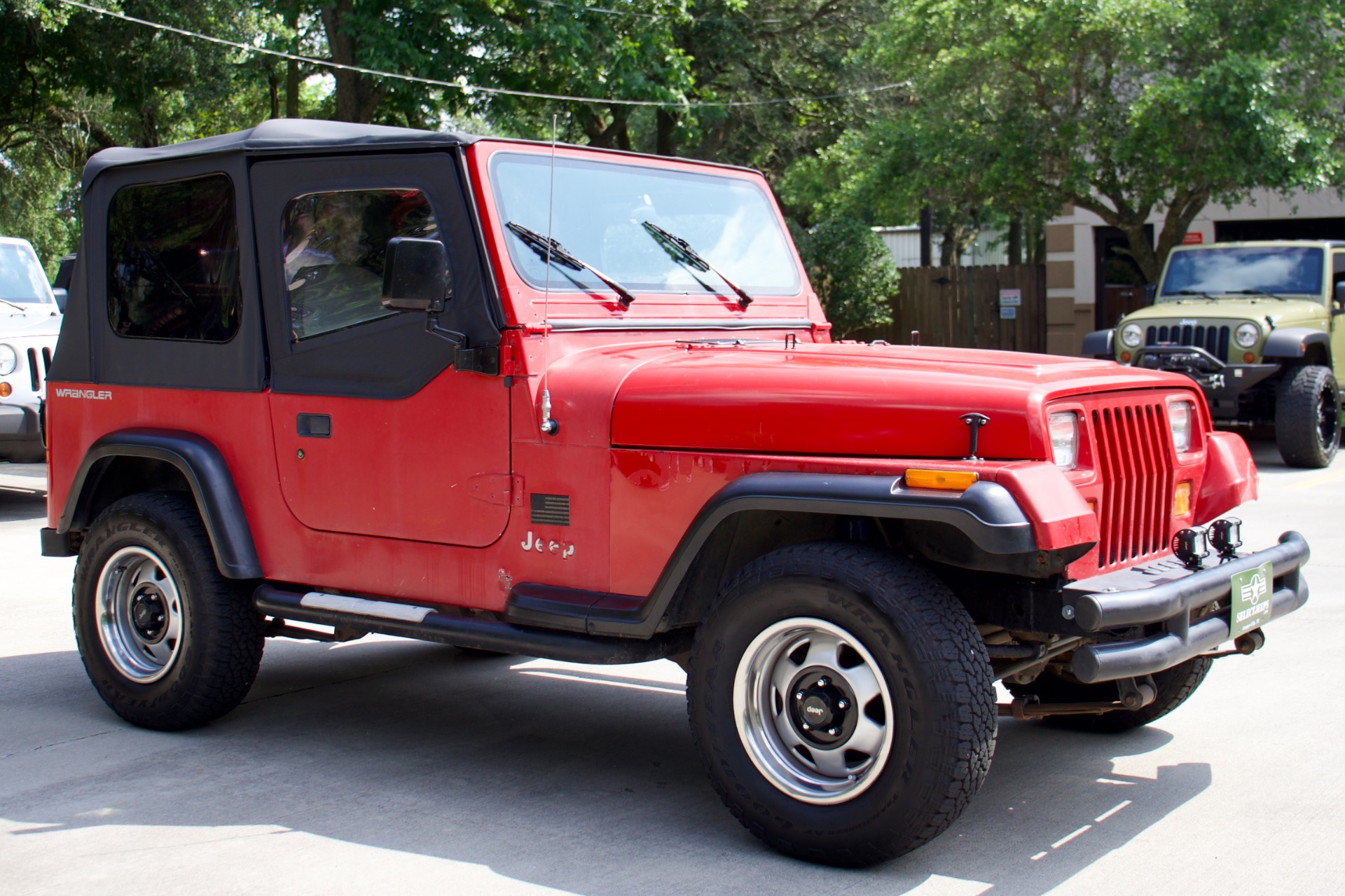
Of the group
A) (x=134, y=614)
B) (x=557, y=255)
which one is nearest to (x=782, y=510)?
(x=557, y=255)

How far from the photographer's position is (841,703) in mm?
3840

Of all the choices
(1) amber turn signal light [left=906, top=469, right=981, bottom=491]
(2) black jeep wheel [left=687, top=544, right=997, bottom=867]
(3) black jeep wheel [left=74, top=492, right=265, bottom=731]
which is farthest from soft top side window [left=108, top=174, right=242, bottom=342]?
(1) amber turn signal light [left=906, top=469, right=981, bottom=491]

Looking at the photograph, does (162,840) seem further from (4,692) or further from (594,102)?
(594,102)

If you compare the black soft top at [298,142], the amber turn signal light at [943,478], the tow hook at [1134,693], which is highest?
the black soft top at [298,142]

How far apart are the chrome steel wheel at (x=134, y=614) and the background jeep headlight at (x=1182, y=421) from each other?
374 cm

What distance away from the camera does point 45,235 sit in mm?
35531

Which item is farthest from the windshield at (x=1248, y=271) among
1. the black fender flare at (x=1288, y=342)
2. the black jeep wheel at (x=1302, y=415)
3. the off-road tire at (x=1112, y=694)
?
the off-road tire at (x=1112, y=694)

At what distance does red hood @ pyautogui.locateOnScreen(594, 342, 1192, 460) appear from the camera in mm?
3709

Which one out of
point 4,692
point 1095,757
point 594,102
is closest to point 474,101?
point 594,102

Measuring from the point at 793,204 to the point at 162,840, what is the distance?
21.6 m

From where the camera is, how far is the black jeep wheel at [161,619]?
201 inches

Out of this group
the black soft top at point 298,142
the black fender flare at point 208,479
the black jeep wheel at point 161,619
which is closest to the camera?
the black soft top at point 298,142

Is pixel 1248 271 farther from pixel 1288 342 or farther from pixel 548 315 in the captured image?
pixel 548 315

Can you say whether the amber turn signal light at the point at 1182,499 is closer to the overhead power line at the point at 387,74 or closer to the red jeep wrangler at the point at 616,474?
the red jeep wrangler at the point at 616,474
